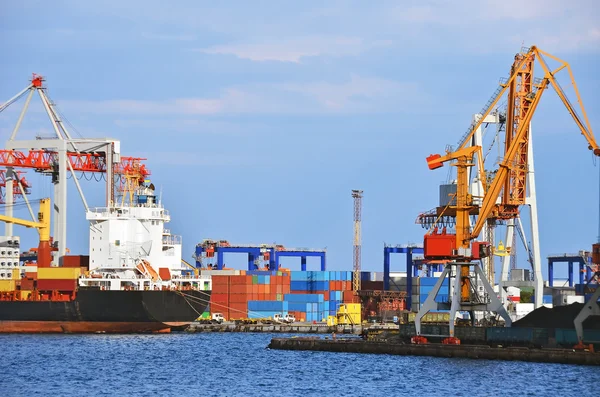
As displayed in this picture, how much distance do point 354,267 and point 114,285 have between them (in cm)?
3493

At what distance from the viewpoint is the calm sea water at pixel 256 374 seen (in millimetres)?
46844

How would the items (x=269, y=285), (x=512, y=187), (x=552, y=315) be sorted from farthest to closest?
(x=269, y=285)
(x=512, y=187)
(x=552, y=315)

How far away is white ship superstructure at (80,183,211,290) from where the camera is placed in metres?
78.5

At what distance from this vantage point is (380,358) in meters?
60.2

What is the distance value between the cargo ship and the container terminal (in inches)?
4.4

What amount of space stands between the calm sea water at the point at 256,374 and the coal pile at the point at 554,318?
5949 millimetres

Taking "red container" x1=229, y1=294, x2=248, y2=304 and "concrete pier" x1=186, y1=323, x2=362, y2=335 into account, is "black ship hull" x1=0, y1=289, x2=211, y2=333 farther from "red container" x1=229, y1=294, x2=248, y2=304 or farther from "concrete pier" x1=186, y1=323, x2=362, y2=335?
"red container" x1=229, y1=294, x2=248, y2=304

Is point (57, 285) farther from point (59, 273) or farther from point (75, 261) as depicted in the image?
point (75, 261)

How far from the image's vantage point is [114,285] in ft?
254

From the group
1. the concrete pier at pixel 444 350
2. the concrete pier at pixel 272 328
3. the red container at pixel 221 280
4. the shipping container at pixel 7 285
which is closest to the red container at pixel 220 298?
the red container at pixel 221 280

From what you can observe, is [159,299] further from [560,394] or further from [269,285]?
[560,394]

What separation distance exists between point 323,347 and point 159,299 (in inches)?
625

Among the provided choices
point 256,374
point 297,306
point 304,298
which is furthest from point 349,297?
point 256,374

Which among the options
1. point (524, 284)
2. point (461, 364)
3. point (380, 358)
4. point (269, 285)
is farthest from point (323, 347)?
point (269, 285)
